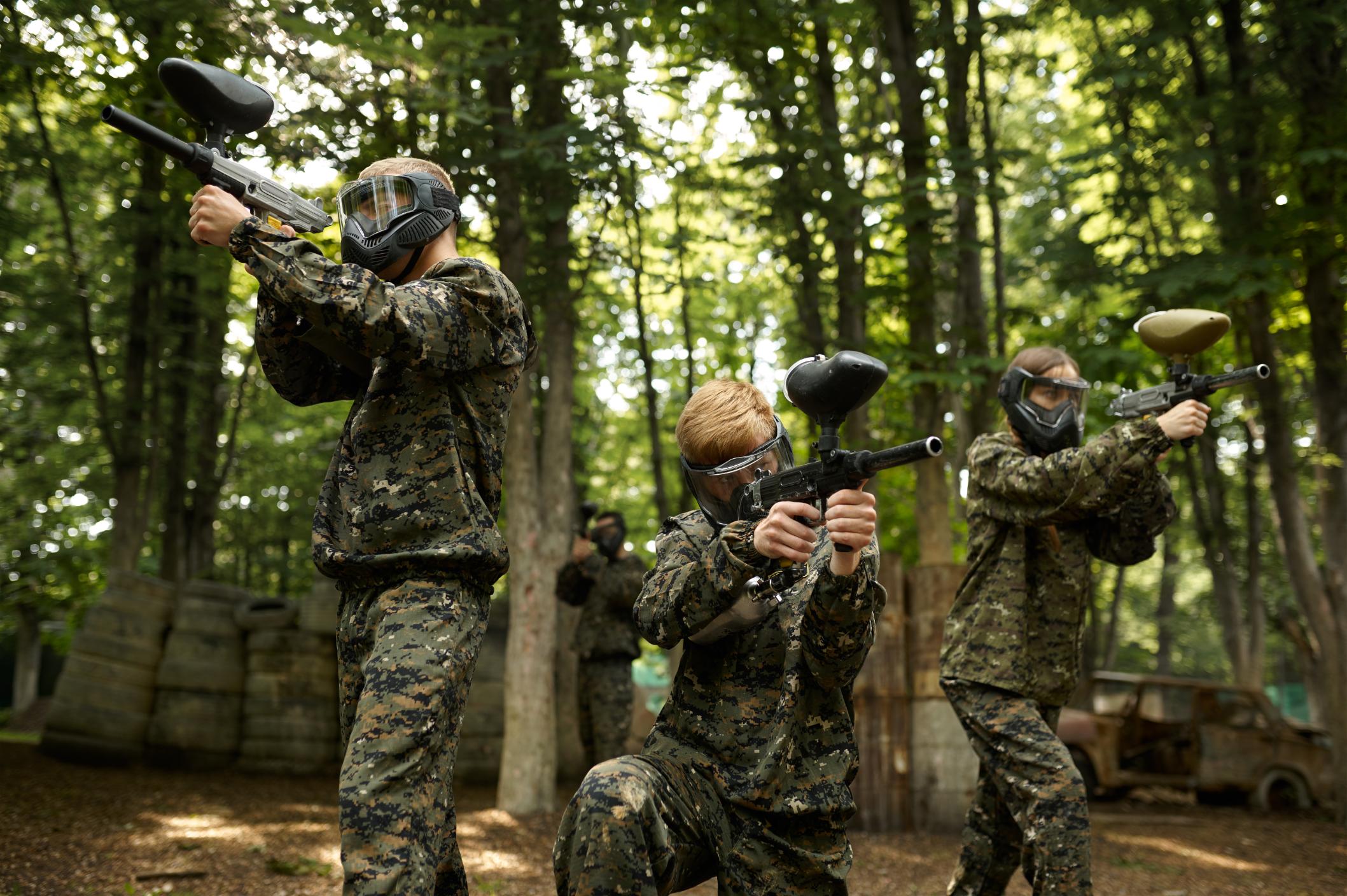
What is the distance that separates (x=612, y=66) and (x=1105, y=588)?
23.5 meters

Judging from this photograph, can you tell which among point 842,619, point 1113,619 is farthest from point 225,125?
point 1113,619

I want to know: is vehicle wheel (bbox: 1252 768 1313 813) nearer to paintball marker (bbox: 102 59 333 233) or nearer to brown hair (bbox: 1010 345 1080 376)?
brown hair (bbox: 1010 345 1080 376)

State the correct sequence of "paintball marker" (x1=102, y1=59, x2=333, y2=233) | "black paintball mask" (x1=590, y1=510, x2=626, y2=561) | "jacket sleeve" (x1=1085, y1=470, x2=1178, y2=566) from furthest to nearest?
"black paintball mask" (x1=590, y1=510, x2=626, y2=561) → "jacket sleeve" (x1=1085, y1=470, x2=1178, y2=566) → "paintball marker" (x1=102, y1=59, x2=333, y2=233)

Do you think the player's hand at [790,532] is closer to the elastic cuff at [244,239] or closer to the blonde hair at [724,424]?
the blonde hair at [724,424]

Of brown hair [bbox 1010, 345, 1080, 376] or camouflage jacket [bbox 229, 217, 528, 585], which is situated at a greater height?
brown hair [bbox 1010, 345, 1080, 376]

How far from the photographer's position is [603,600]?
9625 mm

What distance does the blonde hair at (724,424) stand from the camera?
121 inches

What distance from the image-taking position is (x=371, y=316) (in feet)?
9.27

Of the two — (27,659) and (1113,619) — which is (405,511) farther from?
(27,659)

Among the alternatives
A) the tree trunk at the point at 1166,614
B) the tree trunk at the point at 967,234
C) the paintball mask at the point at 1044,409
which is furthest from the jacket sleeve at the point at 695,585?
the tree trunk at the point at 1166,614

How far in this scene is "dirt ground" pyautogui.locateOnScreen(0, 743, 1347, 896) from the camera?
597 centimetres

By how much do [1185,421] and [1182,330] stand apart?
60 centimetres

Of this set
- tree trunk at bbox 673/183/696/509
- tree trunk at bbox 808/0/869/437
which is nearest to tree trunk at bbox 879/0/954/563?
tree trunk at bbox 808/0/869/437

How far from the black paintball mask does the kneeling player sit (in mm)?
6651
